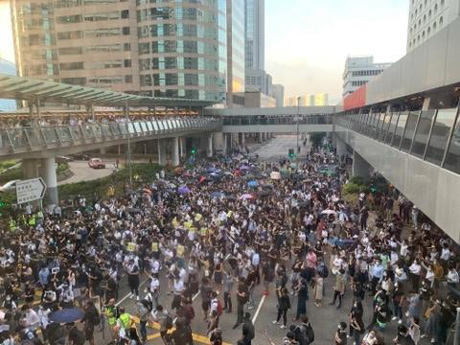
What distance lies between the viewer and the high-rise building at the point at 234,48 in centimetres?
9206

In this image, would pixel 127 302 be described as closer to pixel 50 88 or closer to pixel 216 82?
pixel 50 88

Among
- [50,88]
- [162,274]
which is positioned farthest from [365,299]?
[50,88]

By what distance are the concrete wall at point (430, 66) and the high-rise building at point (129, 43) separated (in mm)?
58197

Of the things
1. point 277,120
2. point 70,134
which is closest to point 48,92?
point 70,134

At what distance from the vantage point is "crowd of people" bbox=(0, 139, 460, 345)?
30.8 ft

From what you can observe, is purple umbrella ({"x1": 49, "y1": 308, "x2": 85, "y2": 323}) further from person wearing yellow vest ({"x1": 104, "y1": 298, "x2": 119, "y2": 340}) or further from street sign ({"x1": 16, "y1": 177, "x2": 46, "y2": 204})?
street sign ({"x1": 16, "y1": 177, "x2": 46, "y2": 204})

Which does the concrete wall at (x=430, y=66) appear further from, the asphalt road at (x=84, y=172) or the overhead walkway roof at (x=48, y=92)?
the asphalt road at (x=84, y=172)

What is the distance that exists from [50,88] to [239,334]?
17.0 metres

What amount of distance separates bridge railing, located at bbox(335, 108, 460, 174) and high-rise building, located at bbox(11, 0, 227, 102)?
2379 inches

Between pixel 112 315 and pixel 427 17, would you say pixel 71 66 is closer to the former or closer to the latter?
pixel 427 17

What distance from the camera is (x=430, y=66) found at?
1103cm

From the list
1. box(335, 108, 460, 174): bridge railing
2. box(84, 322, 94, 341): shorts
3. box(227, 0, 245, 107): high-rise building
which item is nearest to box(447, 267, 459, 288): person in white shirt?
box(335, 108, 460, 174): bridge railing

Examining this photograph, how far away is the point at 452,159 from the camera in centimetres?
831

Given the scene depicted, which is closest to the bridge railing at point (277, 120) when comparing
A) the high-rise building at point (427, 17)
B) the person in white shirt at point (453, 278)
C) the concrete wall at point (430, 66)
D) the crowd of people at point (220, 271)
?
the high-rise building at point (427, 17)
